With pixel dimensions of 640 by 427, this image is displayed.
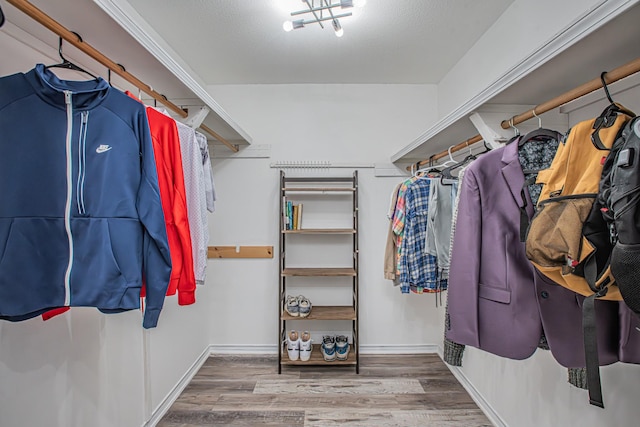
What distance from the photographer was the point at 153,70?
1251 mm

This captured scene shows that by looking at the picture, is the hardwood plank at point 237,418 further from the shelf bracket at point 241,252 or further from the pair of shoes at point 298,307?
the shelf bracket at point 241,252

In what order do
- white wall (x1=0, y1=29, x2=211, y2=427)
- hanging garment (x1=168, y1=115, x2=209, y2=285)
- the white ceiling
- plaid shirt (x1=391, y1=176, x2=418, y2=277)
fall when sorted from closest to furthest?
white wall (x1=0, y1=29, x2=211, y2=427) < hanging garment (x1=168, y1=115, x2=209, y2=285) < the white ceiling < plaid shirt (x1=391, y1=176, x2=418, y2=277)

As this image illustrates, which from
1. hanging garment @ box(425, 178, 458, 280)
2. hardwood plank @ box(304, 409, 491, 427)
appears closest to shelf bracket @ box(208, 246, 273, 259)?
hardwood plank @ box(304, 409, 491, 427)

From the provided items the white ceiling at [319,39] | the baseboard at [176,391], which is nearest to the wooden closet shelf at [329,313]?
the baseboard at [176,391]

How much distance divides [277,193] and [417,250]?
4.59ft

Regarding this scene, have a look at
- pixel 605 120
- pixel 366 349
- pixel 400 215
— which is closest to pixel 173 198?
pixel 605 120

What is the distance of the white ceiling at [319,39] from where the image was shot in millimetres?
1803

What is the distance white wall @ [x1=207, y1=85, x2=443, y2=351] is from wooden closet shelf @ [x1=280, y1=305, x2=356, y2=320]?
0.24 metres

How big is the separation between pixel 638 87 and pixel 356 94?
→ 2019mm

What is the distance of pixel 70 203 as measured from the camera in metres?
0.88

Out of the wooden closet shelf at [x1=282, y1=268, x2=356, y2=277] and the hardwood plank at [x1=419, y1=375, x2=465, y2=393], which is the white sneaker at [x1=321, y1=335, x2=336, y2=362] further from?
the hardwood plank at [x1=419, y1=375, x2=465, y2=393]

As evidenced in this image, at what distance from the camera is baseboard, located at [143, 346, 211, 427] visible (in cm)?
182

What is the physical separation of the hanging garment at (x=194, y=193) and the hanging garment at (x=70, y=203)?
1.14ft

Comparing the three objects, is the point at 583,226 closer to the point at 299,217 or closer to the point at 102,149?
the point at 102,149
